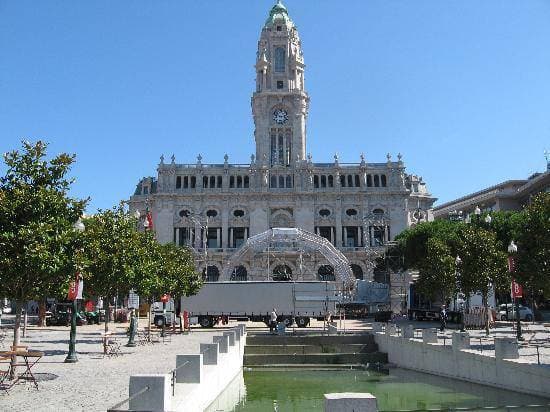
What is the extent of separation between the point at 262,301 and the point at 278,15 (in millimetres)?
73201

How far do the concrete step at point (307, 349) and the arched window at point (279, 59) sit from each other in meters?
80.8

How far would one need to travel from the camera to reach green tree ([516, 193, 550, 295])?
23516mm

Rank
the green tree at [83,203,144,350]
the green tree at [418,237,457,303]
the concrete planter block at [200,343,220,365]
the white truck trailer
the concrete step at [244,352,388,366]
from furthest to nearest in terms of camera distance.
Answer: the white truck trailer, the green tree at [418,237,457,303], the concrete step at [244,352,388,366], the green tree at [83,203,144,350], the concrete planter block at [200,343,220,365]

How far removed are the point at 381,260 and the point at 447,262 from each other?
1551 inches

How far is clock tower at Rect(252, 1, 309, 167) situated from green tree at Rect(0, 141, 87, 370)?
8068 cm

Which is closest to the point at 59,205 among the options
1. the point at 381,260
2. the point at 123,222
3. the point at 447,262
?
the point at 123,222

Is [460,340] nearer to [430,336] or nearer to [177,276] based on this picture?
[430,336]

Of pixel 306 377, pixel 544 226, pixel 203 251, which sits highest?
pixel 203 251

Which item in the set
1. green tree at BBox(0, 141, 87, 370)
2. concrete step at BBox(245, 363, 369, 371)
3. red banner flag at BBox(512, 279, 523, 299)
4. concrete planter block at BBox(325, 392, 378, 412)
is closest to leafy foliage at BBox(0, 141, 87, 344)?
green tree at BBox(0, 141, 87, 370)

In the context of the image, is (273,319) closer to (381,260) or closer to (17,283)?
(17,283)

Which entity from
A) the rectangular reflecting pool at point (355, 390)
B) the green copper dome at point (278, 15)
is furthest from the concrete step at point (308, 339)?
the green copper dome at point (278, 15)

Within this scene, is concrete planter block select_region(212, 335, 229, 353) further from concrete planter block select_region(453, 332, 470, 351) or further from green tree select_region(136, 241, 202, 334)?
green tree select_region(136, 241, 202, 334)

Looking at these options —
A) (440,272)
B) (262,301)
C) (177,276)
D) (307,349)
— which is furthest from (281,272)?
(307,349)

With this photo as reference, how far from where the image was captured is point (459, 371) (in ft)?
81.2
